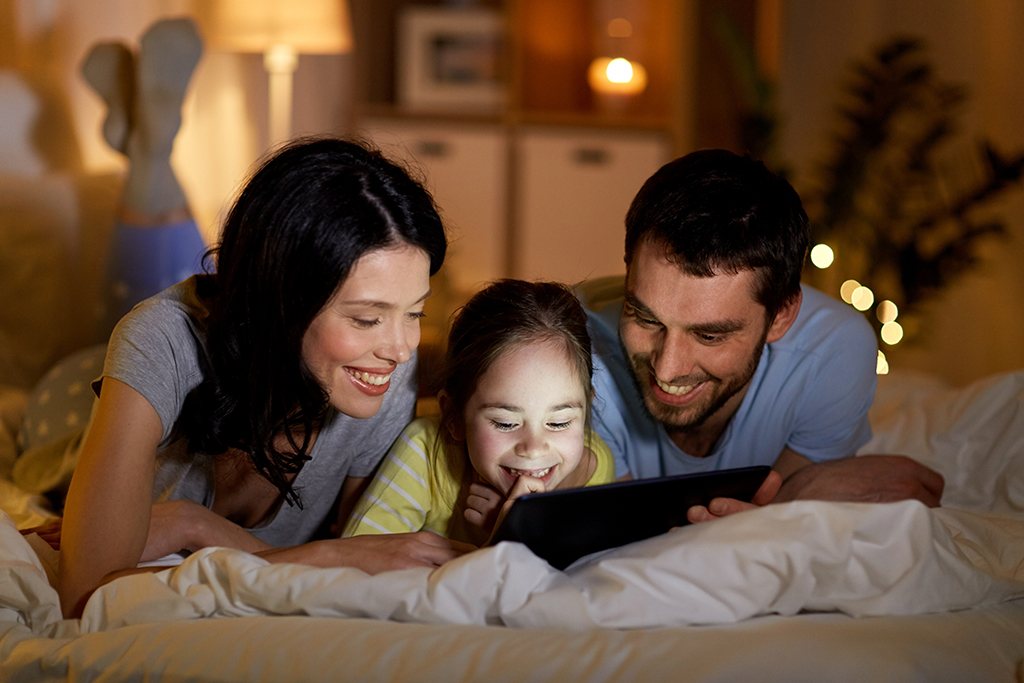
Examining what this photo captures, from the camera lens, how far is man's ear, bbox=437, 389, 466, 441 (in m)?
1.22

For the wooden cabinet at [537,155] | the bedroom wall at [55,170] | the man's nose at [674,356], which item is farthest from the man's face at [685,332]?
the wooden cabinet at [537,155]

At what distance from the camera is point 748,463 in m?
1.46

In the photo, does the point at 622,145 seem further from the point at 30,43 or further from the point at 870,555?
the point at 870,555

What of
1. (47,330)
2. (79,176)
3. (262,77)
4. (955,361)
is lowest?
(955,361)

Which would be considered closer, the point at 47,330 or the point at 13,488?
the point at 13,488

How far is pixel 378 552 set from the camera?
105 cm

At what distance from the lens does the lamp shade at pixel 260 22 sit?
9.34 feet

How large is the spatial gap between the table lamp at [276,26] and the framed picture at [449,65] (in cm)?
76

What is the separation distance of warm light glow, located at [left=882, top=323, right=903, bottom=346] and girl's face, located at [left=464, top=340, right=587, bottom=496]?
204 cm

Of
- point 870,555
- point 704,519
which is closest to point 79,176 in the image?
point 704,519

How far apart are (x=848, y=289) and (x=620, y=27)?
156 centimetres

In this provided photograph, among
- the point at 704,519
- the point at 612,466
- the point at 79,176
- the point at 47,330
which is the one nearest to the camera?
the point at 704,519

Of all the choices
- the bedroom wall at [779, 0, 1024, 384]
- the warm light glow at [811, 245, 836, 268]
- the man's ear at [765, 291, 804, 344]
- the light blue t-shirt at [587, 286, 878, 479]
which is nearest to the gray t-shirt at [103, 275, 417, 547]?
the light blue t-shirt at [587, 286, 878, 479]

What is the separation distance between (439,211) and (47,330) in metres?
1.47
